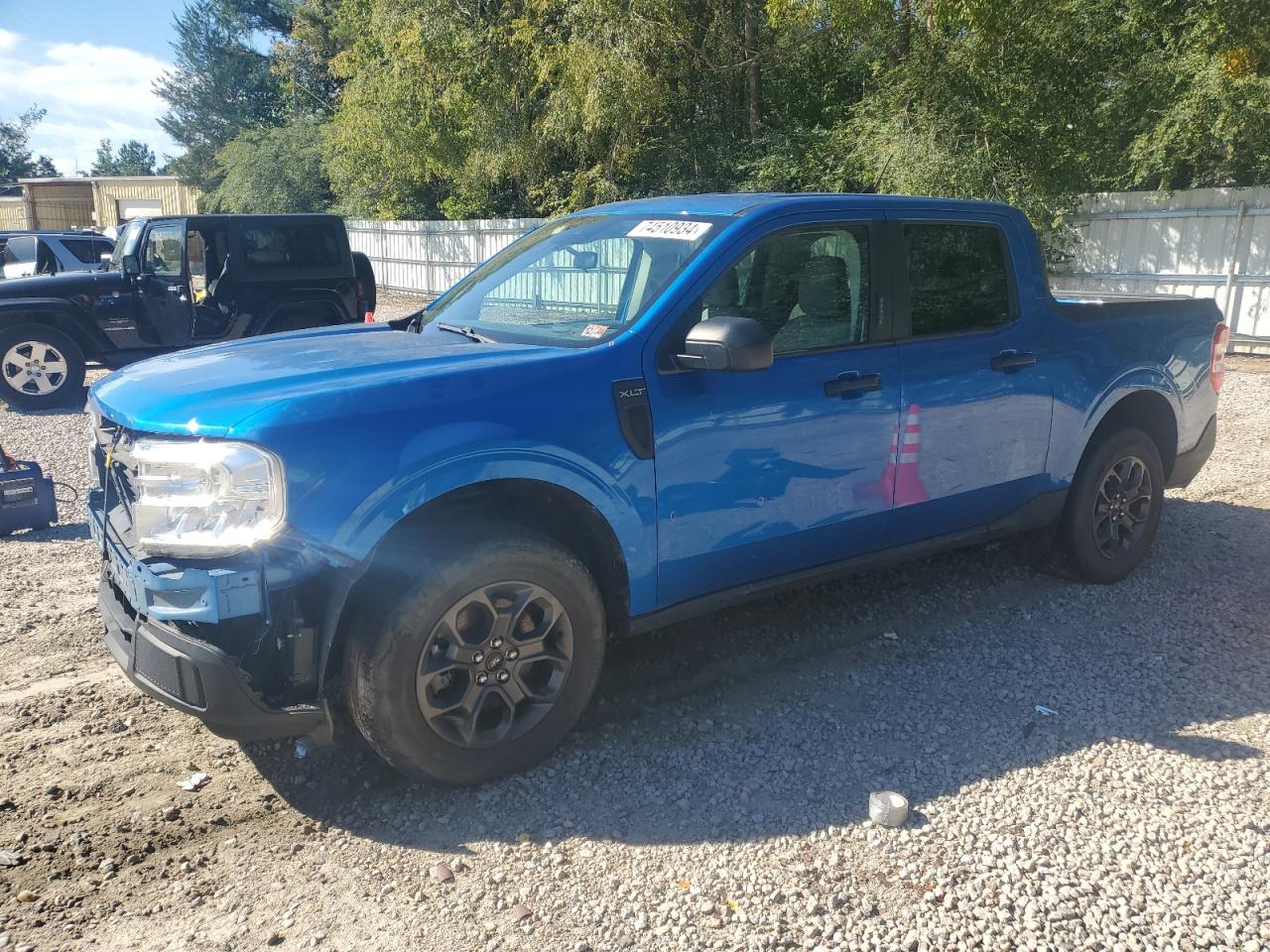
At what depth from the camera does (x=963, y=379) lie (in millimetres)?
4395

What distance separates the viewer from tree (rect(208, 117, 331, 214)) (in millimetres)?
35344

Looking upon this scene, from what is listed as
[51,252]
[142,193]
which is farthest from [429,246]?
[142,193]

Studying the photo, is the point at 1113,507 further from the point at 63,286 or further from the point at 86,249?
the point at 86,249

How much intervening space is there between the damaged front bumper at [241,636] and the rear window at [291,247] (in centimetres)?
860

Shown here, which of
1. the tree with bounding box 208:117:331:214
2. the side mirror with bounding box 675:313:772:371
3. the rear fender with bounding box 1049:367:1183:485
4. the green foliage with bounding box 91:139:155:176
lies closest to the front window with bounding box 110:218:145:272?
the side mirror with bounding box 675:313:772:371

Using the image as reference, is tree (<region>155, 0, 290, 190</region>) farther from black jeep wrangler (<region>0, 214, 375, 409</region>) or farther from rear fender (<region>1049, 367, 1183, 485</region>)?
rear fender (<region>1049, 367, 1183, 485</region>)

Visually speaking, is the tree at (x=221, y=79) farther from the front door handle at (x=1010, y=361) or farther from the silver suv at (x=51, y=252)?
the front door handle at (x=1010, y=361)

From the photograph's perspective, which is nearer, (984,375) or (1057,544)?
(984,375)

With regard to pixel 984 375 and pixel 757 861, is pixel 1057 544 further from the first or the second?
pixel 757 861

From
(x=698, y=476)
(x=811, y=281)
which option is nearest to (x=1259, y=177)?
(x=811, y=281)

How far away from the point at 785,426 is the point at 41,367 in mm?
9288

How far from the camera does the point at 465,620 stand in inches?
127

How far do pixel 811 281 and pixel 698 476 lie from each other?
40.8 inches

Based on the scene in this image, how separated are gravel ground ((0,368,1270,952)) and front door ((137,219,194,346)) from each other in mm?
6451
